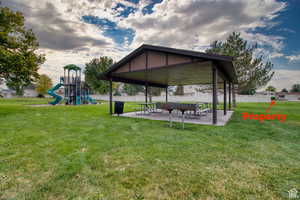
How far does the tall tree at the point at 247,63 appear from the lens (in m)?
14.4

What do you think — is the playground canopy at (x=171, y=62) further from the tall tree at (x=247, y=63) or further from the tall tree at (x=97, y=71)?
the tall tree at (x=97, y=71)

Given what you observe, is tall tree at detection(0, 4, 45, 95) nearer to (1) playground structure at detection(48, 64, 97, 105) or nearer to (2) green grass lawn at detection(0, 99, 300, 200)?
(2) green grass lawn at detection(0, 99, 300, 200)

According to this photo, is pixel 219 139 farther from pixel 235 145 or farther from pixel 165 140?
pixel 165 140

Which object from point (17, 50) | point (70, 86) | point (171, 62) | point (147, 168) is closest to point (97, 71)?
point (70, 86)

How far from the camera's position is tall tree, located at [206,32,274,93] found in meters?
14.4

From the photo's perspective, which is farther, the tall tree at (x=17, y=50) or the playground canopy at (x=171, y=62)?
the tall tree at (x=17, y=50)

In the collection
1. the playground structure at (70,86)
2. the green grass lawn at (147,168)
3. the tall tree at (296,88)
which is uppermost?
the tall tree at (296,88)

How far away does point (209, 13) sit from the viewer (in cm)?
900

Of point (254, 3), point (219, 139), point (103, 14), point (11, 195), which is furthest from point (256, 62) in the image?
point (11, 195)

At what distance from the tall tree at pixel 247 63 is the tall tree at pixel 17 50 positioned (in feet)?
58.5

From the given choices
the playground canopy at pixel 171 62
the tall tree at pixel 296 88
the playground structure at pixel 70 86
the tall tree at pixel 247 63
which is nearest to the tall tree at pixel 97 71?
the playground structure at pixel 70 86

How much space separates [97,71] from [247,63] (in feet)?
83.6

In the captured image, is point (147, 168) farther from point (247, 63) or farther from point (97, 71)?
point (97, 71)

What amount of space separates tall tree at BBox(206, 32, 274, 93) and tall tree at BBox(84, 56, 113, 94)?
22578 millimetres
